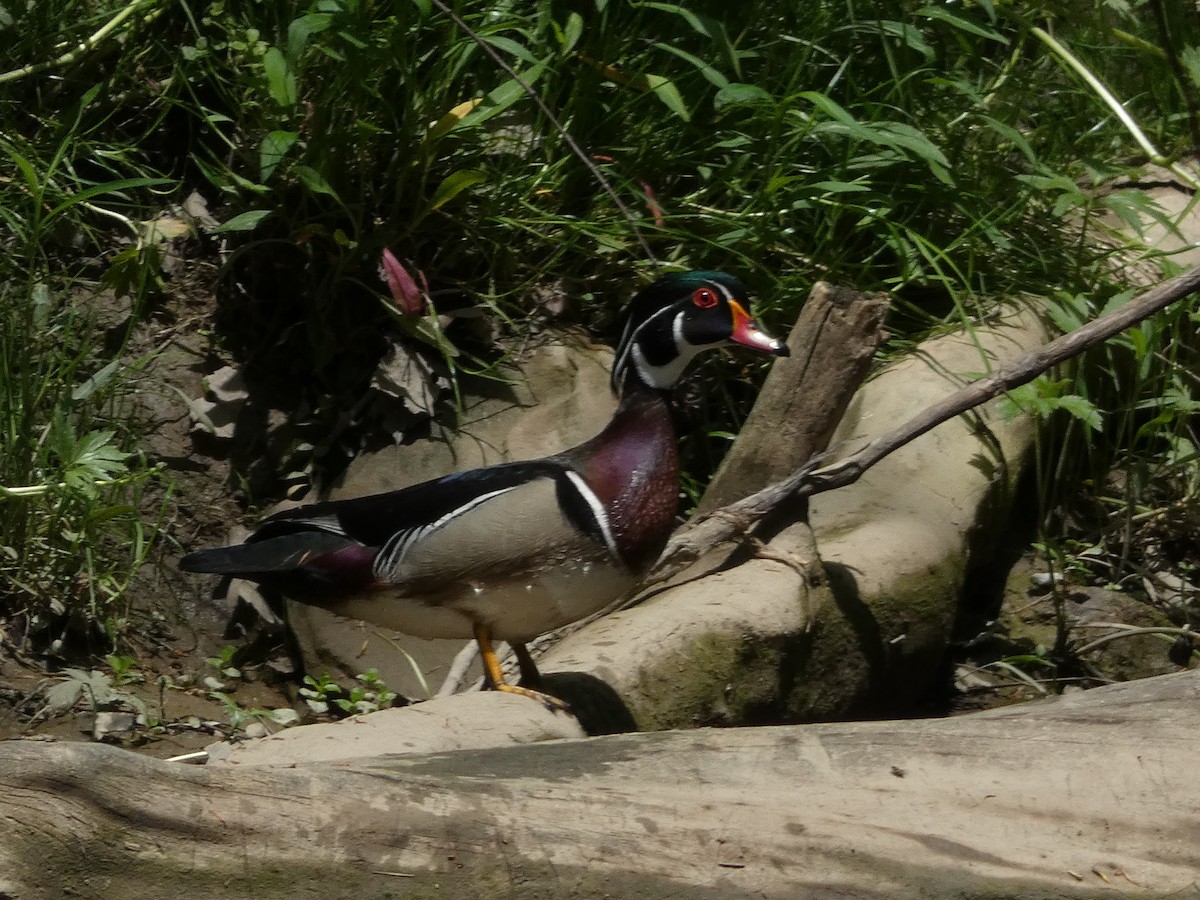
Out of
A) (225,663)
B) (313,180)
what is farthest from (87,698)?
(313,180)

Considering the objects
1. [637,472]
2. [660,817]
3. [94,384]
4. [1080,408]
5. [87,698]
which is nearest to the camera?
[660,817]

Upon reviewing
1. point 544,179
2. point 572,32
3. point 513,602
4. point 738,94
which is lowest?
point 513,602

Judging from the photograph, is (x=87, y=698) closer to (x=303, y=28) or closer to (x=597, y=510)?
(x=597, y=510)

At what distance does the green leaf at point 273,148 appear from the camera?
317cm

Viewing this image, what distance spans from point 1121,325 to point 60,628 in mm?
→ 2235

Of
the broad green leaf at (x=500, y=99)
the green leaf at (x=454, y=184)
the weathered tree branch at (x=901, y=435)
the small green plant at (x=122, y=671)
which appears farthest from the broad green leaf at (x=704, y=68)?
the small green plant at (x=122, y=671)

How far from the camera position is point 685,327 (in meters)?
2.65

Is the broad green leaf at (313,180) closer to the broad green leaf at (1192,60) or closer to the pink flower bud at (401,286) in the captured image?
the pink flower bud at (401,286)

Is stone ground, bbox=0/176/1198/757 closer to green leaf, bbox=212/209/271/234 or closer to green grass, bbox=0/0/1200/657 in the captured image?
green grass, bbox=0/0/1200/657

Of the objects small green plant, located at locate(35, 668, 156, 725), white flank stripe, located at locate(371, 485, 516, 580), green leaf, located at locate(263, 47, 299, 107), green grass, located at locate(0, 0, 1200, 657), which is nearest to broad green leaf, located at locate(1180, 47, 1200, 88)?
green grass, located at locate(0, 0, 1200, 657)

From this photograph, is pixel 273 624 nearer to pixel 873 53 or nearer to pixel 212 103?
pixel 212 103

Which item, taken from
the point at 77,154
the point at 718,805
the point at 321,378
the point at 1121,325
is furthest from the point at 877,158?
the point at 718,805

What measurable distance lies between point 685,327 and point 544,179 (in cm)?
103

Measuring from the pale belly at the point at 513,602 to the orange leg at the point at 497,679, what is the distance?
0.06 feet
